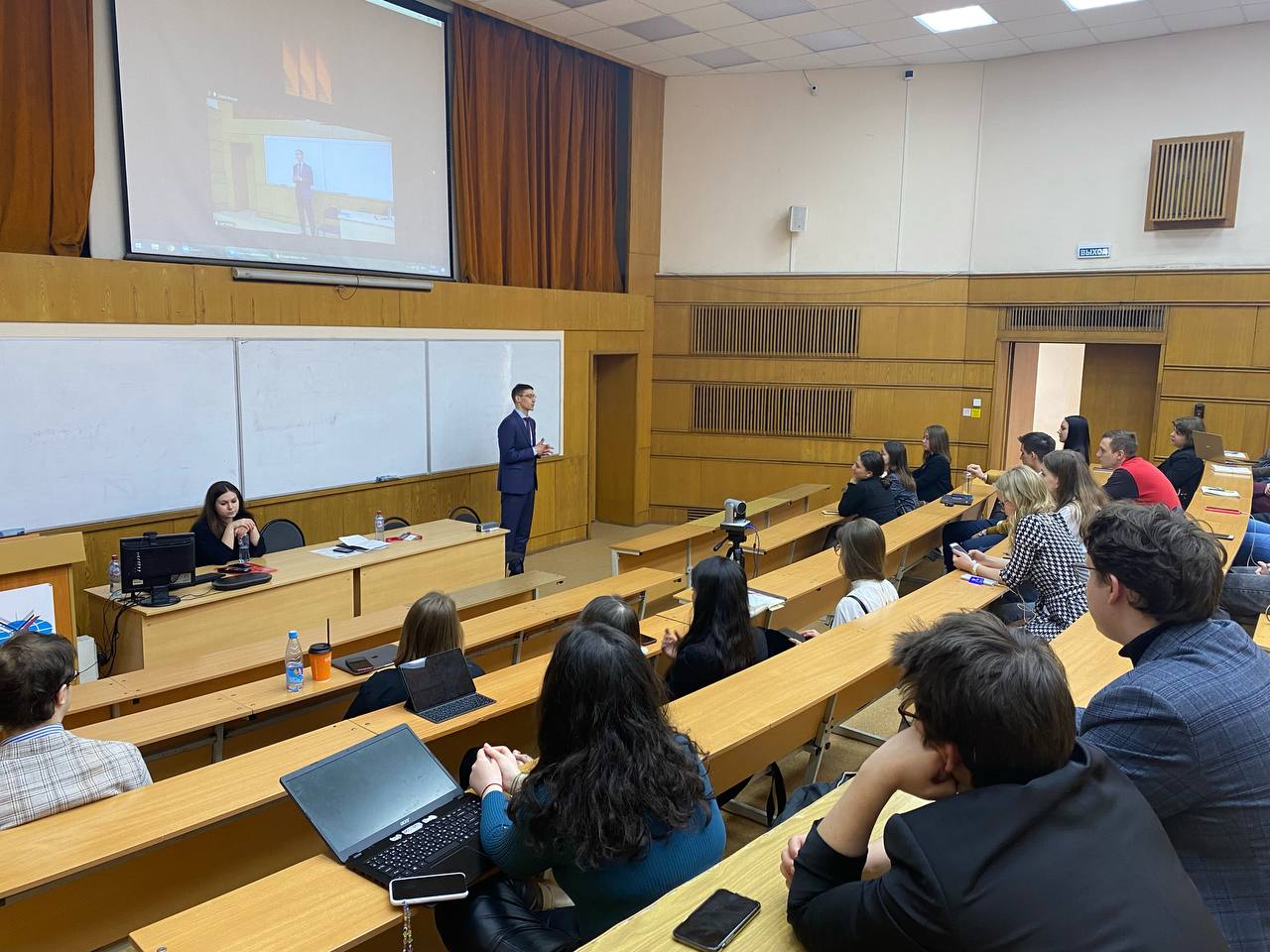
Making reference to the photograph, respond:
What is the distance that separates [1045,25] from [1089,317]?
8.96ft

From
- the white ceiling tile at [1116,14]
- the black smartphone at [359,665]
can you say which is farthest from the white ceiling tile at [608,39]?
the black smartphone at [359,665]

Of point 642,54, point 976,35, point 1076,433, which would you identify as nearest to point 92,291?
point 642,54

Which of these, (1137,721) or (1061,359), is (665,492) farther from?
(1137,721)

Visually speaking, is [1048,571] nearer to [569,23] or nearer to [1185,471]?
[1185,471]

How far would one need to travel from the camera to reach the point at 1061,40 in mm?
8195

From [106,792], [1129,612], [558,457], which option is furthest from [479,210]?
[1129,612]

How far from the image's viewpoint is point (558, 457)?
8.92 m

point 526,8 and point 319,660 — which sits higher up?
point 526,8

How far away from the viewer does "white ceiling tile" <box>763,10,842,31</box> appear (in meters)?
7.78

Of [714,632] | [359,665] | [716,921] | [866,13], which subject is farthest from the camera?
[866,13]

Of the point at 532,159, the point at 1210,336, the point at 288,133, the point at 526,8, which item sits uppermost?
the point at 526,8

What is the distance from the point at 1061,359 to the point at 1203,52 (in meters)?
3.18

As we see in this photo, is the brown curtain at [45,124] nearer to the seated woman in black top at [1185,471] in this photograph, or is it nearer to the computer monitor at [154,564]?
the computer monitor at [154,564]

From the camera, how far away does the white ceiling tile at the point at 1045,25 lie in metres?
7.65
